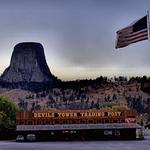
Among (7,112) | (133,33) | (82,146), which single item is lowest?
(82,146)

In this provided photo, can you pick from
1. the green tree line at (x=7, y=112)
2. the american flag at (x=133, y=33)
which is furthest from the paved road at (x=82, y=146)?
the green tree line at (x=7, y=112)

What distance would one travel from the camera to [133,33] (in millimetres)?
52156

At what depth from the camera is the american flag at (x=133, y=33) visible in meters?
51.4

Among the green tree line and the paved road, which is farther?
the green tree line

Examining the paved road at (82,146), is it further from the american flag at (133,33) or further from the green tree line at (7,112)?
the green tree line at (7,112)

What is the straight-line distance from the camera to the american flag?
51375 millimetres

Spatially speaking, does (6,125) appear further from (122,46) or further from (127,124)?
(122,46)

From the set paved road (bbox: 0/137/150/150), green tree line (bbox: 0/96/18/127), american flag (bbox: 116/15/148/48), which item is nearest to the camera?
american flag (bbox: 116/15/148/48)

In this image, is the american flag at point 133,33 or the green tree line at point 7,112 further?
the green tree line at point 7,112

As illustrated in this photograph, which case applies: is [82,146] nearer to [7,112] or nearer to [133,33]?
[133,33]

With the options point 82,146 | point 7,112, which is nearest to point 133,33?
point 82,146

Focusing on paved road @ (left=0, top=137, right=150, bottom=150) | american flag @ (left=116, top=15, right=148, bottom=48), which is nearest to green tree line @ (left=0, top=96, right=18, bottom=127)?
paved road @ (left=0, top=137, right=150, bottom=150)

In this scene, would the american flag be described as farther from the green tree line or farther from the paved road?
the green tree line

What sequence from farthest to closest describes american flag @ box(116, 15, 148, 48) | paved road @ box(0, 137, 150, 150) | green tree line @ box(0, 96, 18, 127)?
green tree line @ box(0, 96, 18, 127), paved road @ box(0, 137, 150, 150), american flag @ box(116, 15, 148, 48)
